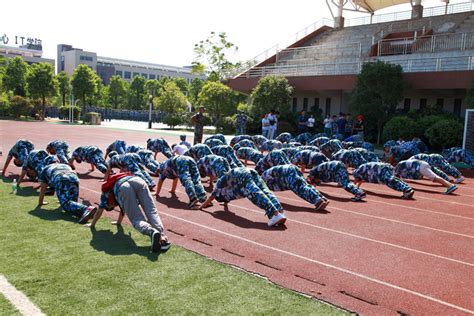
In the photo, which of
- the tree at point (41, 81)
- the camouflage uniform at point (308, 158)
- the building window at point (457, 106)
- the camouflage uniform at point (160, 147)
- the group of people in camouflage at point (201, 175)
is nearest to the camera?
the group of people in camouflage at point (201, 175)

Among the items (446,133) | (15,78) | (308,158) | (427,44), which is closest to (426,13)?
(427,44)

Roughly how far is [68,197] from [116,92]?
250 ft

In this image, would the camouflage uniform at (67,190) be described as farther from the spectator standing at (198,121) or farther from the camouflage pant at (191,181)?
the spectator standing at (198,121)

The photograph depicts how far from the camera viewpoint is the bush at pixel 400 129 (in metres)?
21.9

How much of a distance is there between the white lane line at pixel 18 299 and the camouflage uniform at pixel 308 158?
826 cm

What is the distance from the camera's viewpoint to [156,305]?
4309 millimetres

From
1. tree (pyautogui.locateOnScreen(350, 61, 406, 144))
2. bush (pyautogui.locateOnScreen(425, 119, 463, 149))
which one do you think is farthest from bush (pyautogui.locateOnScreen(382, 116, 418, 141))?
tree (pyautogui.locateOnScreen(350, 61, 406, 144))

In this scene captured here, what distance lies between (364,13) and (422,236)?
4126 cm

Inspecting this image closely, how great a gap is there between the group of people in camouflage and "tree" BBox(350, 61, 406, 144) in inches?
442

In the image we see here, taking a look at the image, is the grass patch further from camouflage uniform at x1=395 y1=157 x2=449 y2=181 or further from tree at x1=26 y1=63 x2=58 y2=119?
tree at x1=26 y1=63 x2=58 y2=119

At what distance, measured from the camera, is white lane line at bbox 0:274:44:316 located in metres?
4.12

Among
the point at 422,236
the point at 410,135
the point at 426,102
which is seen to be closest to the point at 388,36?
the point at 426,102

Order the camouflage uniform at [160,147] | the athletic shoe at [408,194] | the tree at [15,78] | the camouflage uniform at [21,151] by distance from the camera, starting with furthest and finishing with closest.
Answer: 1. the tree at [15,78]
2. the camouflage uniform at [160,147]
3. the athletic shoe at [408,194]
4. the camouflage uniform at [21,151]

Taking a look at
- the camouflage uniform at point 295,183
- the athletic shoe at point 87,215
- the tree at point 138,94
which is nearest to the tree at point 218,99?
the camouflage uniform at point 295,183
